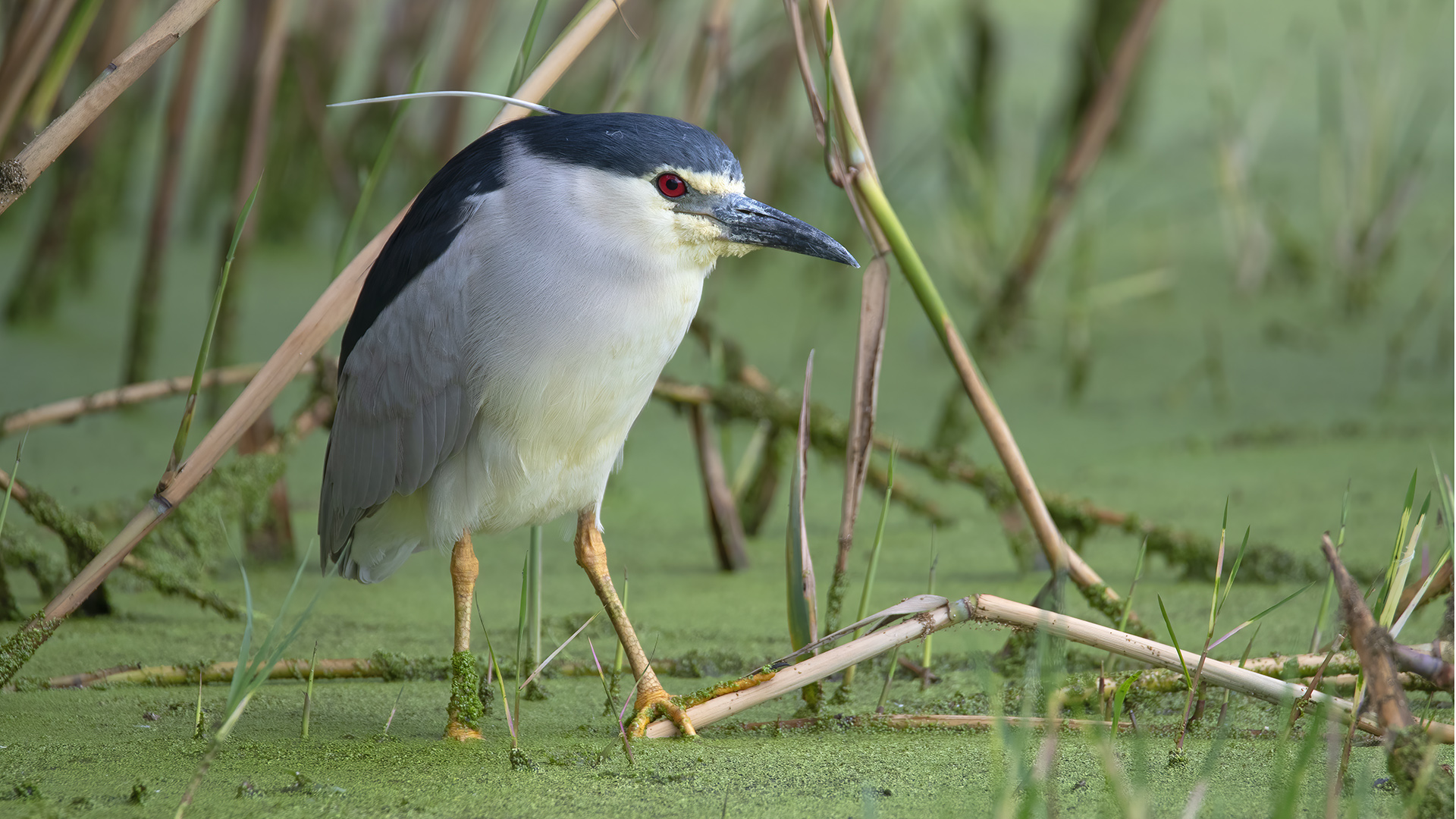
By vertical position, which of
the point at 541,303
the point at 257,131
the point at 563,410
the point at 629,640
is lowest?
the point at 629,640

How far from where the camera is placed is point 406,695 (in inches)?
77.4

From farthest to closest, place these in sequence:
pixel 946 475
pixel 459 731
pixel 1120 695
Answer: pixel 946 475 < pixel 459 731 < pixel 1120 695

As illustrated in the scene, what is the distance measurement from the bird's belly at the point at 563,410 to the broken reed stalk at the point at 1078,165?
1809 mm

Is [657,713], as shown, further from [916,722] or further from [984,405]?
[984,405]

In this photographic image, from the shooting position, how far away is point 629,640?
1847 mm

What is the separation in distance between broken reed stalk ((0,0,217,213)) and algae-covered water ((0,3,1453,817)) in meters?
0.73

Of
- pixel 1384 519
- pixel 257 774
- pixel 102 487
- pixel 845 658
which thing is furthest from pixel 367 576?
pixel 1384 519

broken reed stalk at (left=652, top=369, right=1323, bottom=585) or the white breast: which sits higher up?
the white breast

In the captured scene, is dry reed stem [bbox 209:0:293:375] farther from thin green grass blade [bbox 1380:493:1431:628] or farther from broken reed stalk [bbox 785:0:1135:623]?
thin green grass blade [bbox 1380:493:1431:628]

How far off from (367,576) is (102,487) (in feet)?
4.74

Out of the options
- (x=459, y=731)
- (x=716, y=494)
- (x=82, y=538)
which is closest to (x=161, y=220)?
(x=82, y=538)

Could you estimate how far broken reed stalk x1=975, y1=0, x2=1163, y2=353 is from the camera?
311 cm

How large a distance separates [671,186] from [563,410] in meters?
0.35

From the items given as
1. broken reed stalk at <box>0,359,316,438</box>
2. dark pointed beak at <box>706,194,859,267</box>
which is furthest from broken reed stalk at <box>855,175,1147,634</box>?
broken reed stalk at <box>0,359,316,438</box>
